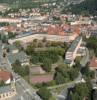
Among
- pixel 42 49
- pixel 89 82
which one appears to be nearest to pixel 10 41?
pixel 42 49

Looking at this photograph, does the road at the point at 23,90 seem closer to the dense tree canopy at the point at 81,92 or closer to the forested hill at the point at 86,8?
the dense tree canopy at the point at 81,92

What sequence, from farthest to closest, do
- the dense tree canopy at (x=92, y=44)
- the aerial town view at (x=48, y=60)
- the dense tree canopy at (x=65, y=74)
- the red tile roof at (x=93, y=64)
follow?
the dense tree canopy at (x=92, y=44), the red tile roof at (x=93, y=64), the dense tree canopy at (x=65, y=74), the aerial town view at (x=48, y=60)

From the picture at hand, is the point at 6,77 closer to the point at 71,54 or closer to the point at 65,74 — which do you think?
the point at 65,74

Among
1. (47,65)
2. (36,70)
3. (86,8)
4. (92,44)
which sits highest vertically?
(47,65)

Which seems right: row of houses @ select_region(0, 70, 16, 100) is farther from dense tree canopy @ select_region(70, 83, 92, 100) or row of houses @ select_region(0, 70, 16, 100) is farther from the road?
dense tree canopy @ select_region(70, 83, 92, 100)

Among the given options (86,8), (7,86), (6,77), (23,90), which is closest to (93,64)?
(6,77)

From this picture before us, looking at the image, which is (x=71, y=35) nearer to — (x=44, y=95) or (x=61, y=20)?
(x=61, y=20)

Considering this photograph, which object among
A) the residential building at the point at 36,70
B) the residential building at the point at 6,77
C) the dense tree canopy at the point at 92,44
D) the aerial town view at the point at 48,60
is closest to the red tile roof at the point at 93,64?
the aerial town view at the point at 48,60

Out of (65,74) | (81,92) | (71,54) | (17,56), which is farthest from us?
(71,54)
